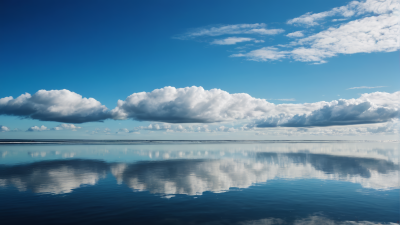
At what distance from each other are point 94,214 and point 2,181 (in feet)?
53.6

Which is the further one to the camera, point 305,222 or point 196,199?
point 196,199

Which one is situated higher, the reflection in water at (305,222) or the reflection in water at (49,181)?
the reflection in water at (49,181)

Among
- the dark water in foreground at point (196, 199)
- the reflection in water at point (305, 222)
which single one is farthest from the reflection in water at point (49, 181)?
the reflection in water at point (305, 222)

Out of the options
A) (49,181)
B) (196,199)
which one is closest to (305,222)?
(196,199)

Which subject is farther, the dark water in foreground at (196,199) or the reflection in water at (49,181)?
the reflection in water at (49,181)

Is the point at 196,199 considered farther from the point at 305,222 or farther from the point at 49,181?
the point at 49,181

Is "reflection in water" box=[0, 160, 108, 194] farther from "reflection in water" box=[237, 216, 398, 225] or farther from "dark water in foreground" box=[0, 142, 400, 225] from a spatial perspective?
"reflection in water" box=[237, 216, 398, 225]

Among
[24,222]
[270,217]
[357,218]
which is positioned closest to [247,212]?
[270,217]

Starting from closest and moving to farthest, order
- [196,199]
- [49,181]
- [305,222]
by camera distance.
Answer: [305,222] < [196,199] < [49,181]

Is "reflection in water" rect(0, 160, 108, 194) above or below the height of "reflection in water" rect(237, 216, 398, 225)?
above

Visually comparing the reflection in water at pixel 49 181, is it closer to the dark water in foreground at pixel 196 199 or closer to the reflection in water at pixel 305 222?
the dark water in foreground at pixel 196 199

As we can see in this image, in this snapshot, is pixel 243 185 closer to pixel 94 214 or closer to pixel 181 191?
pixel 181 191

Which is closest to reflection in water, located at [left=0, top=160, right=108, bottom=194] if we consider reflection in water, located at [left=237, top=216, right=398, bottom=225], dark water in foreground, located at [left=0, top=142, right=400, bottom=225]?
dark water in foreground, located at [left=0, top=142, right=400, bottom=225]

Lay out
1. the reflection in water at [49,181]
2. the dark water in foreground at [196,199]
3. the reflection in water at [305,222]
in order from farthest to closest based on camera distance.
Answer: the reflection in water at [49,181]
the dark water in foreground at [196,199]
the reflection in water at [305,222]
